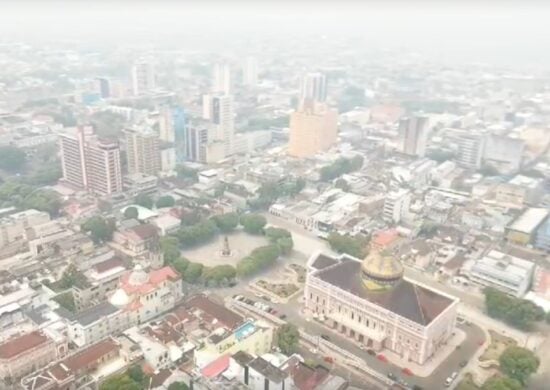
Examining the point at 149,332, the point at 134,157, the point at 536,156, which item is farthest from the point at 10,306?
the point at 536,156

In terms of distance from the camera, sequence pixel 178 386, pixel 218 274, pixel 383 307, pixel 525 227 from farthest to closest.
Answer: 1. pixel 525 227
2. pixel 218 274
3. pixel 383 307
4. pixel 178 386

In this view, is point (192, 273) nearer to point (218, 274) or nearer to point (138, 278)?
point (218, 274)

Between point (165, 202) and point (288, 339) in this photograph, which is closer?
point (288, 339)

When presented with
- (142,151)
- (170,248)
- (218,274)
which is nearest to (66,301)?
(170,248)

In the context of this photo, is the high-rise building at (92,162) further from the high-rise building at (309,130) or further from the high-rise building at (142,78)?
the high-rise building at (142,78)

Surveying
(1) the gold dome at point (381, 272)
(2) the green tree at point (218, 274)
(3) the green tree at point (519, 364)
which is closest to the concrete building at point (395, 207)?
(1) the gold dome at point (381, 272)
